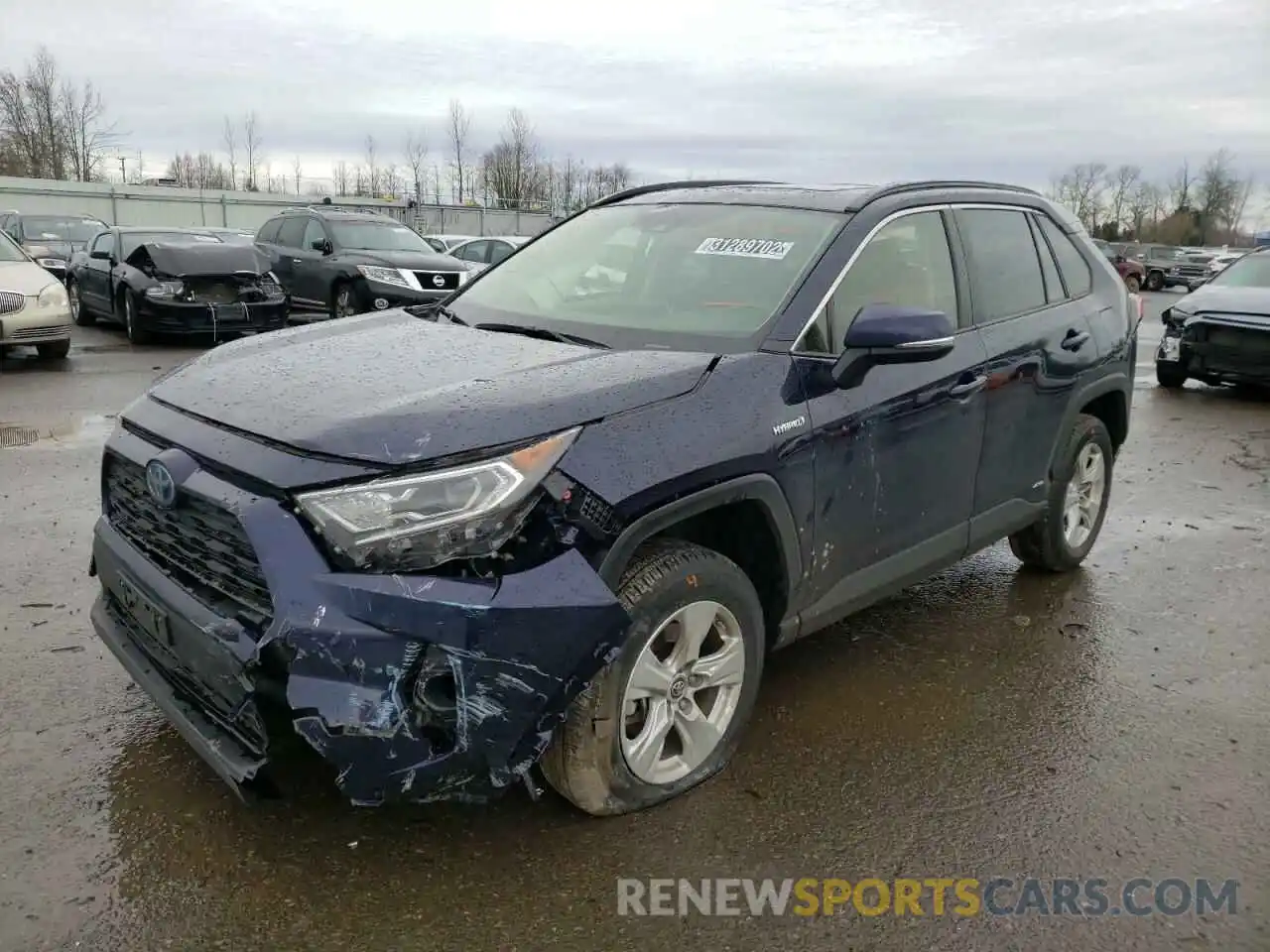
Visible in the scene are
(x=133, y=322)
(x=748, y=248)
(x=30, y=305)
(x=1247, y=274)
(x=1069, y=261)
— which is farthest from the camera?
(x=133, y=322)

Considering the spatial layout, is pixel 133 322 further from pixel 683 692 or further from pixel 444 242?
pixel 683 692

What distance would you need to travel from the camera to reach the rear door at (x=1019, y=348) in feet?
13.1

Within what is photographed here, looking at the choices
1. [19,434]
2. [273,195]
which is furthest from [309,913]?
[273,195]

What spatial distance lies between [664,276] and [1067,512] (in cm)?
252

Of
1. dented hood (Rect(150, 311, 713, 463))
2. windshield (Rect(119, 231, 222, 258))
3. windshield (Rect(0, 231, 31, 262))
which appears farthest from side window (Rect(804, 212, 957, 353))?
windshield (Rect(119, 231, 222, 258))

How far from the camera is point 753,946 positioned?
241cm

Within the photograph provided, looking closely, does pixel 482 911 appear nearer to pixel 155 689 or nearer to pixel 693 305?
pixel 155 689

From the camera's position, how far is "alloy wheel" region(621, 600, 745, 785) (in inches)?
108

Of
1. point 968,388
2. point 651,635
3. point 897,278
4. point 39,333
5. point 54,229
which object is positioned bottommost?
point 651,635

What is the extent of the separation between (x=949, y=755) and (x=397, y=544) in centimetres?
204

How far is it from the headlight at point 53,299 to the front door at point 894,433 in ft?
33.3

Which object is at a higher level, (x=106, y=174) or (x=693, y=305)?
(x=106, y=174)

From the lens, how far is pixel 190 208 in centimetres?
4491

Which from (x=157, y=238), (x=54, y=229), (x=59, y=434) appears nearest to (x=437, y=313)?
(x=59, y=434)
